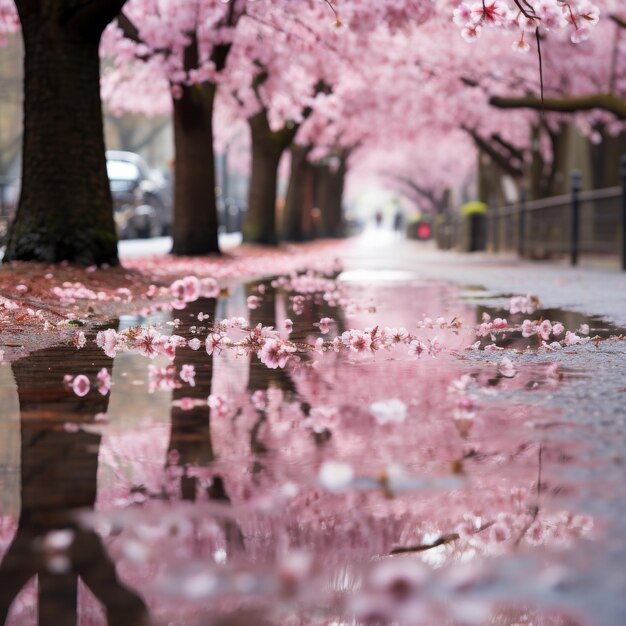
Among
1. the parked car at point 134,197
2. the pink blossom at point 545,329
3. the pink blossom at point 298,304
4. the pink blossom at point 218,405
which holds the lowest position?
the pink blossom at point 298,304

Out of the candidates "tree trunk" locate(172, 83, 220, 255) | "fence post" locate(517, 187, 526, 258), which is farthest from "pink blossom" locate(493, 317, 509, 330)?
"fence post" locate(517, 187, 526, 258)

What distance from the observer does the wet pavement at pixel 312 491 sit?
196 cm

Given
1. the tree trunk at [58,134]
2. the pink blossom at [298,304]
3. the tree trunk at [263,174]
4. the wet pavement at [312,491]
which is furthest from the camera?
the tree trunk at [263,174]

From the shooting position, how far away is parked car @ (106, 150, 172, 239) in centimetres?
3117

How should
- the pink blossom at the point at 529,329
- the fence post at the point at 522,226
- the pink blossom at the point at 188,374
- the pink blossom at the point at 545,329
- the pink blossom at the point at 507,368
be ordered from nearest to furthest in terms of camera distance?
the pink blossom at the point at 188,374
the pink blossom at the point at 507,368
the pink blossom at the point at 545,329
the pink blossom at the point at 529,329
the fence post at the point at 522,226

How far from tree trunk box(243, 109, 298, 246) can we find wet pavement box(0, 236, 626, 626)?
2362cm

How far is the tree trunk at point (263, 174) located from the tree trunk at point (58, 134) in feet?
54.9

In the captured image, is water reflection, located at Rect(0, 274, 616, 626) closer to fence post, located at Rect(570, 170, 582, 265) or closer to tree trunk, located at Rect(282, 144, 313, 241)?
fence post, located at Rect(570, 170, 582, 265)

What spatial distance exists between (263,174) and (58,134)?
17.2m

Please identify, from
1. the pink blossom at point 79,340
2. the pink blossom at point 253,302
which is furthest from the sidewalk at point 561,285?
the pink blossom at point 79,340

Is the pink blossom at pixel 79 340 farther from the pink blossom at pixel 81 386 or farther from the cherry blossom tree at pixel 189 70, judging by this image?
the cherry blossom tree at pixel 189 70

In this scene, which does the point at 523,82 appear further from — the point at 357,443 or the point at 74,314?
the point at 357,443

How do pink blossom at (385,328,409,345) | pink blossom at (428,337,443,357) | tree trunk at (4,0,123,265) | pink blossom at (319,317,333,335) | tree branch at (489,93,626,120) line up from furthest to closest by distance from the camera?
1. tree branch at (489,93,626,120)
2. tree trunk at (4,0,123,265)
3. pink blossom at (319,317,333,335)
4. pink blossom at (385,328,409,345)
5. pink blossom at (428,337,443,357)

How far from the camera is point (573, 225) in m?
19.9
